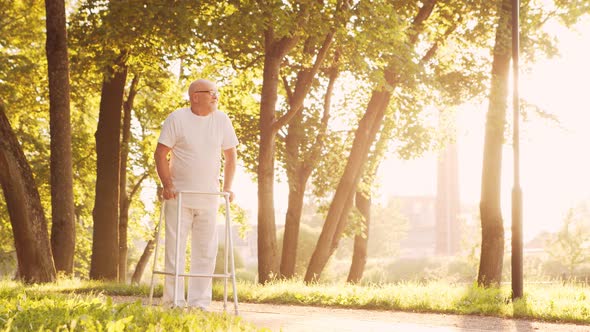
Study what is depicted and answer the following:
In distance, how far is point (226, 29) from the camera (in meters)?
15.7

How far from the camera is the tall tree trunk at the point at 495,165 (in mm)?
15914

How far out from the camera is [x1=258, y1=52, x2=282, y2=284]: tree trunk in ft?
53.2

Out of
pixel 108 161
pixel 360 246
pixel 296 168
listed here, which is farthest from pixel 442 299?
pixel 360 246

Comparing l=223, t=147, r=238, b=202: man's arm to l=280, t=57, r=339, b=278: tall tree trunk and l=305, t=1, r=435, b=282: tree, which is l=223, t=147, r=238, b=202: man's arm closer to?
l=305, t=1, r=435, b=282: tree

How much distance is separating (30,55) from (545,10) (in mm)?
15039

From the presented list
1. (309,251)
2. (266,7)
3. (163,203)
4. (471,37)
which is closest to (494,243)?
(471,37)

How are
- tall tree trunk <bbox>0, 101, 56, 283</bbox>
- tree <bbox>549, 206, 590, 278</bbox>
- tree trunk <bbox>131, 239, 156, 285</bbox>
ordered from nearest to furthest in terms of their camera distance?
tall tree trunk <bbox>0, 101, 56, 283</bbox> → tree trunk <bbox>131, 239, 156, 285</bbox> → tree <bbox>549, 206, 590, 278</bbox>

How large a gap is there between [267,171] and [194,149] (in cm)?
885

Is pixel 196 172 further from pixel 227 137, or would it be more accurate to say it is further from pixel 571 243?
pixel 571 243

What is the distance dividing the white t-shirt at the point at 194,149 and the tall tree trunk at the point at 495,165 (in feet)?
30.0

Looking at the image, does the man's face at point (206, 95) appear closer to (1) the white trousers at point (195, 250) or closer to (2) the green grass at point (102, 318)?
(1) the white trousers at point (195, 250)

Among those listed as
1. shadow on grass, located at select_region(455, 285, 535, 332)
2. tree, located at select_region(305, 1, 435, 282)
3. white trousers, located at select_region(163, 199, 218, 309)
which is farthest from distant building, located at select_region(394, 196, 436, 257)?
white trousers, located at select_region(163, 199, 218, 309)

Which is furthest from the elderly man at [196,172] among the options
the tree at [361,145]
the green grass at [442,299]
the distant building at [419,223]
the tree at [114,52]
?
the distant building at [419,223]

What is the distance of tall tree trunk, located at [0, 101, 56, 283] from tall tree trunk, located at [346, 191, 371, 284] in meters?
11.5
